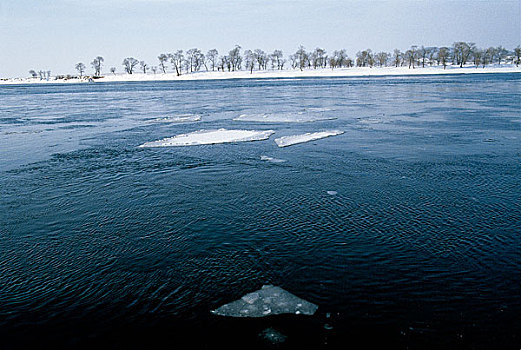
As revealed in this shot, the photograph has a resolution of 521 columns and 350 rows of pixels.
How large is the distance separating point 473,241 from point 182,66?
150m

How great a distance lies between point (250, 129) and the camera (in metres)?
17.2

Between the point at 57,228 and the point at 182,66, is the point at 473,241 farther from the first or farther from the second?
the point at 182,66

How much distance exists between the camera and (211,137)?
15203 mm

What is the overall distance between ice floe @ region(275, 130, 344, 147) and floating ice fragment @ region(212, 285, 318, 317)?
29.4ft

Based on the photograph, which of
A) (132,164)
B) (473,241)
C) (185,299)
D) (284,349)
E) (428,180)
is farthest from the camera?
(132,164)

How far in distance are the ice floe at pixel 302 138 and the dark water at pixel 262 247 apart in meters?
1.66

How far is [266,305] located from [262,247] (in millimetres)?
1433

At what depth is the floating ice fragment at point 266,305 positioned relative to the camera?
15.0ft

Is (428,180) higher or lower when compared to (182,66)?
lower

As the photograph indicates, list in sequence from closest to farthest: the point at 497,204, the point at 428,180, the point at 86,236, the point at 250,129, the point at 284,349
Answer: the point at 284,349 → the point at 86,236 → the point at 497,204 → the point at 428,180 → the point at 250,129

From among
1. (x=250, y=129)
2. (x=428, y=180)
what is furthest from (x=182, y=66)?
(x=428, y=180)

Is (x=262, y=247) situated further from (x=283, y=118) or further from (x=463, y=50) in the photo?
(x=463, y=50)

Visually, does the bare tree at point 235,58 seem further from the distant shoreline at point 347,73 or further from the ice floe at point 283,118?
the ice floe at point 283,118

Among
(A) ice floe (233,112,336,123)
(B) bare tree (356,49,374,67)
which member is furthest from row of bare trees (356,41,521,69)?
(A) ice floe (233,112,336,123)
